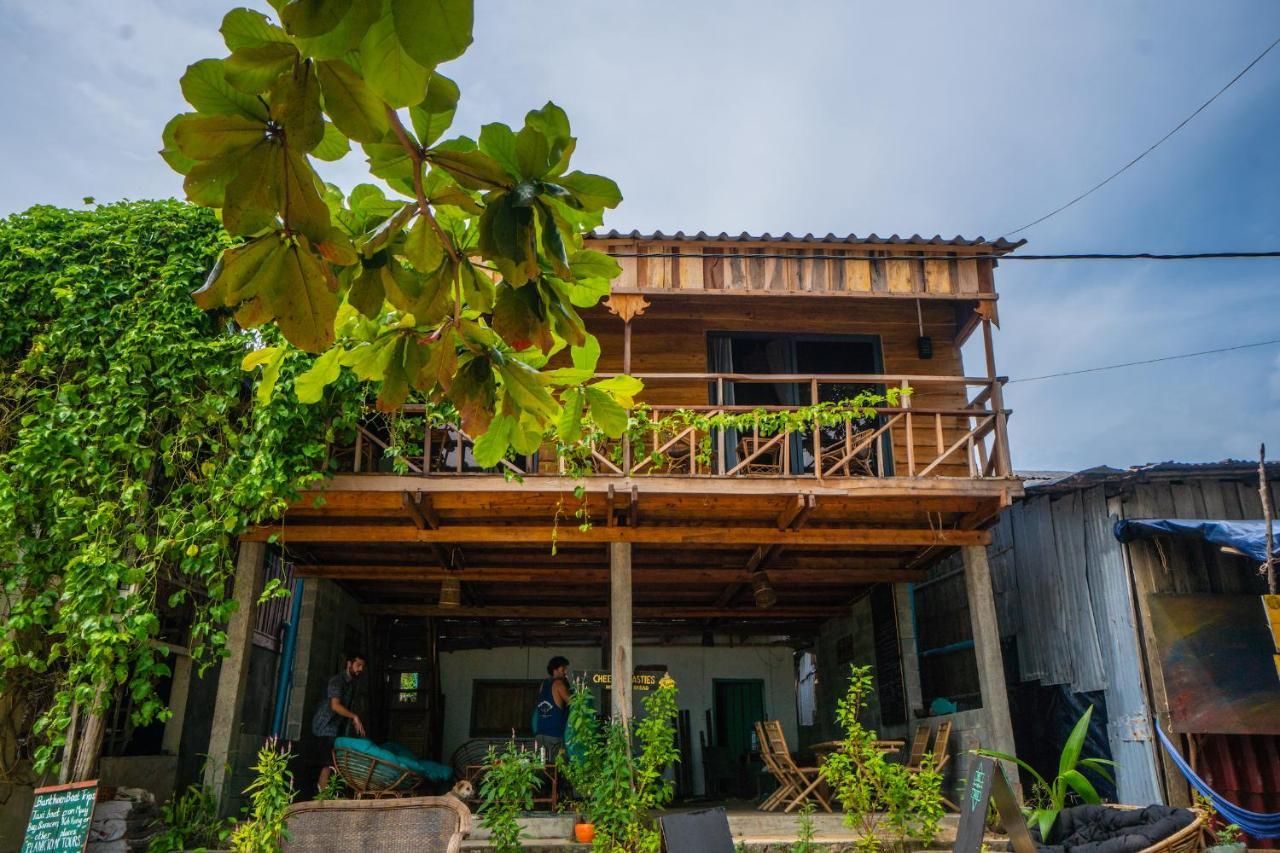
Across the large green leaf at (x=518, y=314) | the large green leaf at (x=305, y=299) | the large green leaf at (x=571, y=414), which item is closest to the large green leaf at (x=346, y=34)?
the large green leaf at (x=305, y=299)

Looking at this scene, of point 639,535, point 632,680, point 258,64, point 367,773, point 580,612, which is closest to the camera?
point 258,64

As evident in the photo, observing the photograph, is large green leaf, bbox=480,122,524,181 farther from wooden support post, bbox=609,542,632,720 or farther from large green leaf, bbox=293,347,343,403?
wooden support post, bbox=609,542,632,720

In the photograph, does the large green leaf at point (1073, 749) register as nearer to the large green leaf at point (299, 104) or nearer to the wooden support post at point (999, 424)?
the wooden support post at point (999, 424)

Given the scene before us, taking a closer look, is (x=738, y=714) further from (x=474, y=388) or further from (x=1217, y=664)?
(x=474, y=388)

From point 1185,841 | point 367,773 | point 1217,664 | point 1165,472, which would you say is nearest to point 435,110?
point 1185,841

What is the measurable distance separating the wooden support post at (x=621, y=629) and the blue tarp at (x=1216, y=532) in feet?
14.6

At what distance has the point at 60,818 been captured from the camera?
5727mm

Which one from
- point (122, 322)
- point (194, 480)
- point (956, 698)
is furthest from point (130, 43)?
point (956, 698)

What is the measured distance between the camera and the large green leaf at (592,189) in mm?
1436

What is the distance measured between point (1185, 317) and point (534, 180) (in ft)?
449

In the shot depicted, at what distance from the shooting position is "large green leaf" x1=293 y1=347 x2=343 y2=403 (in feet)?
5.75

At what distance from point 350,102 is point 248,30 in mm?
162

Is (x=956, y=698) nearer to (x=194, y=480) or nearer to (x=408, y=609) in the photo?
(x=408, y=609)

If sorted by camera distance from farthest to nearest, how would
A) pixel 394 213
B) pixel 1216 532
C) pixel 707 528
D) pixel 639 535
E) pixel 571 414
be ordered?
1. pixel 707 528
2. pixel 639 535
3. pixel 1216 532
4. pixel 571 414
5. pixel 394 213
